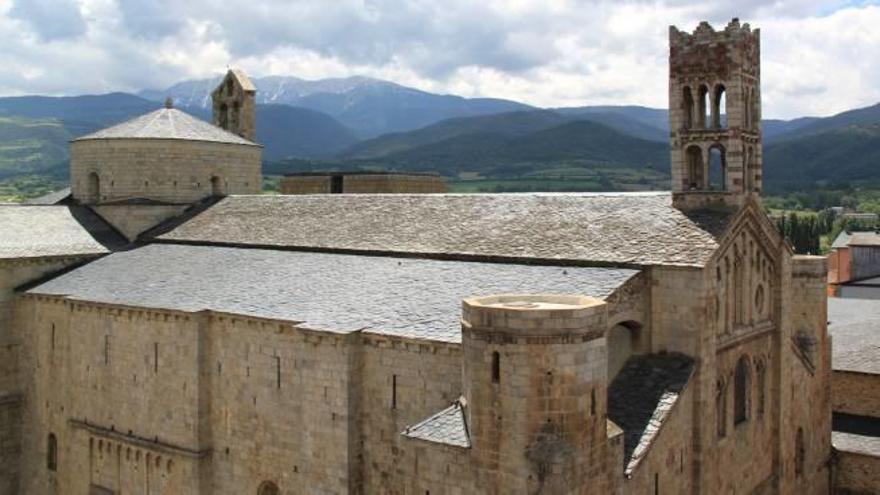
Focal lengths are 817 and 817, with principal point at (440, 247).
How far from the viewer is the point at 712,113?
23.9 m

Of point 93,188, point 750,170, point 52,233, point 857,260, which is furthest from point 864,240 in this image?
point 52,233

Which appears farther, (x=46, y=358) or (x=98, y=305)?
(x=46, y=358)

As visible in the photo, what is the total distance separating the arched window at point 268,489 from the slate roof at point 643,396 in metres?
9.39

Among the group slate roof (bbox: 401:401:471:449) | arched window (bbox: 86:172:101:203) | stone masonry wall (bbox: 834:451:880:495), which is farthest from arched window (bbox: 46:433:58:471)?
stone masonry wall (bbox: 834:451:880:495)

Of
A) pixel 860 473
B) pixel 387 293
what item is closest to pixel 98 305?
pixel 387 293

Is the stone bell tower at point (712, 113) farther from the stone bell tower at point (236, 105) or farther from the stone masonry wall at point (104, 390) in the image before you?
the stone bell tower at point (236, 105)

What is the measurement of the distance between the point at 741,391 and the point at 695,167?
6.65 metres

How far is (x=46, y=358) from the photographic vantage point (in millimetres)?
28703

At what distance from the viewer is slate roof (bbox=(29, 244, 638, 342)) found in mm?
20188

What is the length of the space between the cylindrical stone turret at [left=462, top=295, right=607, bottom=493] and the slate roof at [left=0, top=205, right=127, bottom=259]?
21.2 meters

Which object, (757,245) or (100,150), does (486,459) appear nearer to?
(757,245)

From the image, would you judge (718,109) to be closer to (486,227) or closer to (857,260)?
(486,227)

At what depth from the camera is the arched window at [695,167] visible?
2386 centimetres

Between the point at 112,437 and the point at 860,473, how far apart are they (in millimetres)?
25191
